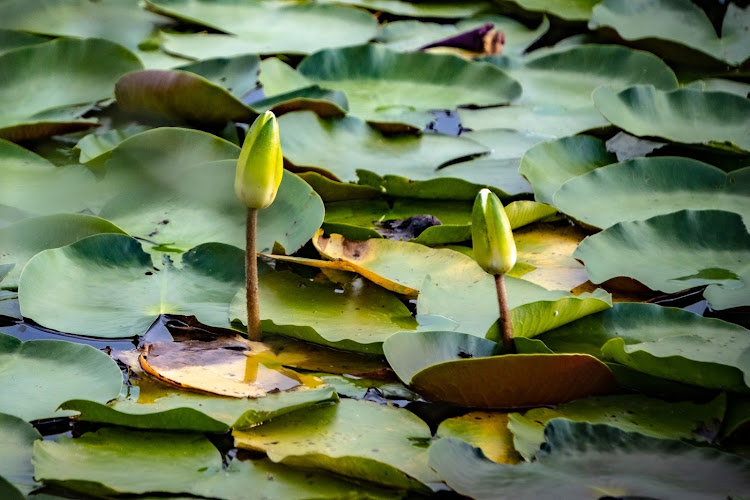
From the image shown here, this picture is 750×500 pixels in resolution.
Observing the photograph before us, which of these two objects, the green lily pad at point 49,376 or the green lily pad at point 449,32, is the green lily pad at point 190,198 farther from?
the green lily pad at point 449,32

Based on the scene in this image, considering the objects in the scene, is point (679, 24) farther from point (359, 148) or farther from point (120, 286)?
point (120, 286)

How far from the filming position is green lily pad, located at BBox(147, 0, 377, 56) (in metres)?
2.52

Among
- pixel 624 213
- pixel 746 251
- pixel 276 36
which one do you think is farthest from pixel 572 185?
pixel 276 36

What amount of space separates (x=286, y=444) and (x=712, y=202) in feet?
3.40

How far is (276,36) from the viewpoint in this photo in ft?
8.42

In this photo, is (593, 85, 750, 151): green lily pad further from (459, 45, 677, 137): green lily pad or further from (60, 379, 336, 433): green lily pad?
(60, 379, 336, 433): green lily pad

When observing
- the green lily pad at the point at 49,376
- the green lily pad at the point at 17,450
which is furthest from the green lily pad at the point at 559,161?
the green lily pad at the point at 17,450

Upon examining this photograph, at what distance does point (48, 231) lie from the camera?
1.59 meters

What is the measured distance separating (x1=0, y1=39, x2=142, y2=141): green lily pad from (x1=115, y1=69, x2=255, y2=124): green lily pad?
0.12 metres

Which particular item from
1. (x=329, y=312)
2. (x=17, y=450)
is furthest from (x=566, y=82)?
(x=17, y=450)

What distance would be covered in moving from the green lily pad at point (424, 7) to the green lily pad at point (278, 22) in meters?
0.10

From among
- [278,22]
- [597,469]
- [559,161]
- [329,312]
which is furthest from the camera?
[278,22]

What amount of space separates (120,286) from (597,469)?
2.81ft

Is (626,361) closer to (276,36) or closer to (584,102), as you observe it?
(584,102)
